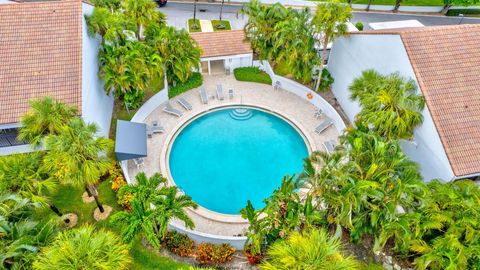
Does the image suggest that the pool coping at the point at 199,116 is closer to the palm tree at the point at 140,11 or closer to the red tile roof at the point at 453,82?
the palm tree at the point at 140,11

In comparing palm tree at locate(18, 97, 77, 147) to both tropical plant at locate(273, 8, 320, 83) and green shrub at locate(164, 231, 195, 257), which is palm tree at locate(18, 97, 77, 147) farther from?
tropical plant at locate(273, 8, 320, 83)

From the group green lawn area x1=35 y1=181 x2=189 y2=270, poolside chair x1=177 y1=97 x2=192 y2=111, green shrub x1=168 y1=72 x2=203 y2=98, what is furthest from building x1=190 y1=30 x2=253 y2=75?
green lawn area x1=35 y1=181 x2=189 y2=270

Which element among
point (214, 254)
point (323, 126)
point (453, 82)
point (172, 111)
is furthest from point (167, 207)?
point (453, 82)

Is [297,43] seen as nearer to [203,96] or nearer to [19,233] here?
[203,96]

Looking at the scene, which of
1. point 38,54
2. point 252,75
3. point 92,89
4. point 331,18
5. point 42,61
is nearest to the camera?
point 42,61

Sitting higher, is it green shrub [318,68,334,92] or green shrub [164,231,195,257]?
green shrub [318,68,334,92]

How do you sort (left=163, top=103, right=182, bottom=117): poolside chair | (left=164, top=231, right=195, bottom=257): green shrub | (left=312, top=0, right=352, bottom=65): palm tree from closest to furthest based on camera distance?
(left=164, top=231, right=195, bottom=257): green shrub
(left=312, top=0, right=352, bottom=65): palm tree
(left=163, top=103, right=182, bottom=117): poolside chair

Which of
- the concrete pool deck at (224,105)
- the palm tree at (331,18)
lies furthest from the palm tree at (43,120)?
the palm tree at (331,18)
